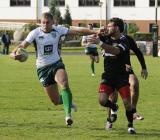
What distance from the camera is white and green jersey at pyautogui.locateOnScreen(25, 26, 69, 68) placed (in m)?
13.4

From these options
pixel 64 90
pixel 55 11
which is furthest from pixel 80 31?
pixel 55 11

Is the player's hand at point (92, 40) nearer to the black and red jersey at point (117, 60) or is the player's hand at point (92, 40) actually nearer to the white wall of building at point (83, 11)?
the black and red jersey at point (117, 60)

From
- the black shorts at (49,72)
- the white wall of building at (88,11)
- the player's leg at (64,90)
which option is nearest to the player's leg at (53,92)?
the black shorts at (49,72)

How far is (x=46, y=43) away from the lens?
13.4 m

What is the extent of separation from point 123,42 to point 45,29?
180 cm

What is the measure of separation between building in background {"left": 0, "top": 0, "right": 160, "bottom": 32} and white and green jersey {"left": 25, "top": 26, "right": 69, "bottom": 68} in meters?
76.1

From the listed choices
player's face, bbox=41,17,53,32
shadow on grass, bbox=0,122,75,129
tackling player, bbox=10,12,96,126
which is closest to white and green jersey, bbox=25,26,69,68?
tackling player, bbox=10,12,96,126

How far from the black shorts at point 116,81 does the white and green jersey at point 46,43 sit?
140 cm

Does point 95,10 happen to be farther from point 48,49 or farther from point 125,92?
point 125,92

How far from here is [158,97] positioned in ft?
67.2

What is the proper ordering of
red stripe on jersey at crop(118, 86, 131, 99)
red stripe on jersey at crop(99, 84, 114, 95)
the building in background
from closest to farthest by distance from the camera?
red stripe on jersey at crop(118, 86, 131, 99), red stripe on jersey at crop(99, 84, 114, 95), the building in background

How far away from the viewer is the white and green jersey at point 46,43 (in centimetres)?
1345

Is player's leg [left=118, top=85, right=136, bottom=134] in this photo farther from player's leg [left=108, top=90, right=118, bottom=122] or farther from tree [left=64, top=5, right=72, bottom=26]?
tree [left=64, top=5, right=72, bottom=26]

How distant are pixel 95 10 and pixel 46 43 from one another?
7882 centimetres
